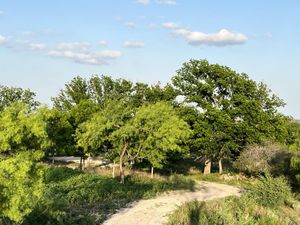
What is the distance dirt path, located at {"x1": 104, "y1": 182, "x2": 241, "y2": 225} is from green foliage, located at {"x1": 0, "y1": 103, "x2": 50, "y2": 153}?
7787 millimetres

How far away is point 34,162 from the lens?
14914 mm

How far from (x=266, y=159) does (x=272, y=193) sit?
1100 cm

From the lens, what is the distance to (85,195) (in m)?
26.1

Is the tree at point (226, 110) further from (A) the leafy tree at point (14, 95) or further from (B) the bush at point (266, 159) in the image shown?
(A) the leafy tree at point (14, 95)

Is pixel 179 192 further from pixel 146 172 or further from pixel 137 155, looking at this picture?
pixel 146 172

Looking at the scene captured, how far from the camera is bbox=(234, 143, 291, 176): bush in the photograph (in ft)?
122

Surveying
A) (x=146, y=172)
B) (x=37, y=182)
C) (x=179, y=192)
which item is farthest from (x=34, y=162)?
(x=146, y=172)

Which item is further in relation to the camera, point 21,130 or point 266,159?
point 266,159

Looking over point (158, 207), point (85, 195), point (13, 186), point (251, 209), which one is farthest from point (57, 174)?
point (13, 186)

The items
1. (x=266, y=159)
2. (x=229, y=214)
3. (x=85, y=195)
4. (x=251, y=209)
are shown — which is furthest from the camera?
(x=266, y=159)

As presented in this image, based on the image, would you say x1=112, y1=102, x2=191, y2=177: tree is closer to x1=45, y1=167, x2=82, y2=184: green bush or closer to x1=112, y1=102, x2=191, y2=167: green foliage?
x1=112, y1=102, x2=191, y2=167: green foliage

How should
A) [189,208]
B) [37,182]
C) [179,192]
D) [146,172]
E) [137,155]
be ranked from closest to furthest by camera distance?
[37,182], [189,208], [179,192], [137,155], [146,172]

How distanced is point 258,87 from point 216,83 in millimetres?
4572

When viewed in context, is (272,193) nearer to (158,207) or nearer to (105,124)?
(158,207)
